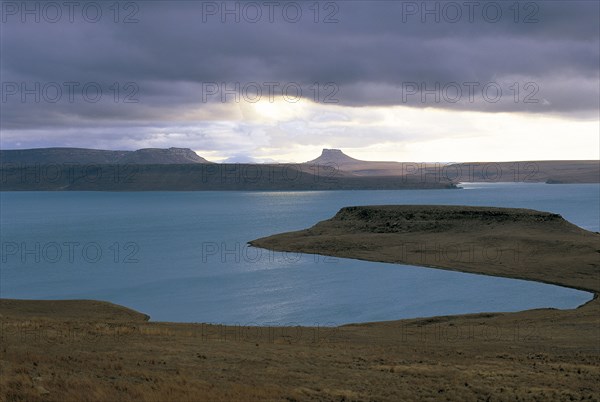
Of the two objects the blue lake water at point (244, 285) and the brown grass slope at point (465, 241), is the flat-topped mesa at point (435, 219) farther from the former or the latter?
the blue lake water at point (244, 285)

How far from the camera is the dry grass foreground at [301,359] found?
57.2 feet

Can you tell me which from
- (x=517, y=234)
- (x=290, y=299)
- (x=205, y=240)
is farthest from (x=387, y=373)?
(x=205, y=240)

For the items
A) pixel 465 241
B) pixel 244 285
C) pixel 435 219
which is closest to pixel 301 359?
pixel 244 285

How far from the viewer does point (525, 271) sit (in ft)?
203

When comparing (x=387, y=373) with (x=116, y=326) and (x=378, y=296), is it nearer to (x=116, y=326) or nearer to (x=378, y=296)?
(x=116, y=326)

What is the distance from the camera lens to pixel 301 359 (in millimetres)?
22875

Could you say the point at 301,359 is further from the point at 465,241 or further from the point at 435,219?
the point at 435,219

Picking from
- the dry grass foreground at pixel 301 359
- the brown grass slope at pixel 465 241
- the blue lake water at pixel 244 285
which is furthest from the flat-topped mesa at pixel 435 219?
the dry grass foreground at pixel 301 359

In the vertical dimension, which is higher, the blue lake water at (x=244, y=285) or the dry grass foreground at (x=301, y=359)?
the dry grass foreground at (x=301, y=359)

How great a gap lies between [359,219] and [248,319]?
53373 mm

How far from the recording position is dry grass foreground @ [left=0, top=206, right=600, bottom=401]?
57.2ft

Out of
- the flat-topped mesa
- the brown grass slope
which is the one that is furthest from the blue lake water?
the flat-topped mesa

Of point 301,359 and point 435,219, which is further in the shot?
point 435,219

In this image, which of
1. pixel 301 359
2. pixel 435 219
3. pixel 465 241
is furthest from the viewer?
pixel 435 219
